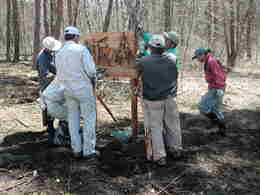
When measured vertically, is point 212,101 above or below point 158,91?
below

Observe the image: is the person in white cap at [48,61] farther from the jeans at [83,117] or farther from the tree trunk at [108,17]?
the tree trunk at [108,17]

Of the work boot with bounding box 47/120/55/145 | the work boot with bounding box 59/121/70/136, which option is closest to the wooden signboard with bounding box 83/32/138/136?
the work boot with bounding box 59/121/70/136

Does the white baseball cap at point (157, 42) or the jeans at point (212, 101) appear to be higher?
the white baseball cap at point (157, 42)

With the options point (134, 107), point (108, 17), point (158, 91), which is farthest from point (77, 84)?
point (108, 17)

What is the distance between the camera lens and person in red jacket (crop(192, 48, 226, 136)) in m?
5.54

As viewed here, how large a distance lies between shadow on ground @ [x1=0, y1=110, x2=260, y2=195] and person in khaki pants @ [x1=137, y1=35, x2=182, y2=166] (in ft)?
1.38

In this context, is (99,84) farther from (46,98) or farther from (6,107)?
(46,98)

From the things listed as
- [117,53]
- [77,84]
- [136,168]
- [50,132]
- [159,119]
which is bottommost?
[136,168]

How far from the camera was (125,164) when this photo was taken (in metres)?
4.56

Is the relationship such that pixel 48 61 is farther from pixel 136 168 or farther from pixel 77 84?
pixel 136 168

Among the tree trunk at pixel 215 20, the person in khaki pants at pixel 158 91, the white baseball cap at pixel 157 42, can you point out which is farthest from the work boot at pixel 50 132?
the tree trunk at pixel 215 20

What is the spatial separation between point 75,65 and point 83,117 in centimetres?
74

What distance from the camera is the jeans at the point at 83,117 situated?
175 inches

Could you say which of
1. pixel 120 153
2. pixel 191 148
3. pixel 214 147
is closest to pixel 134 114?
pixel 120 153
